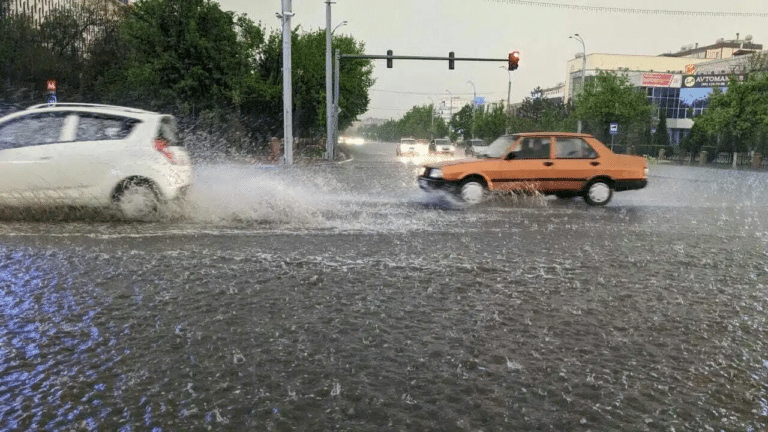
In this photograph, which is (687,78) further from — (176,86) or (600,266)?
(600,266)

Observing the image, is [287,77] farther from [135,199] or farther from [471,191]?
[135,199]

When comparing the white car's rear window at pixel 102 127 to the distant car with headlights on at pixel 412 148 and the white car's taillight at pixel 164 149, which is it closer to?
the white car's taillight at pixel 164 149

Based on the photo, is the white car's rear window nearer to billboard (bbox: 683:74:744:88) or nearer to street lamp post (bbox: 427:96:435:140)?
billboard (bbox: 683:74:744:88)

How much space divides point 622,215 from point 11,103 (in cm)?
3777

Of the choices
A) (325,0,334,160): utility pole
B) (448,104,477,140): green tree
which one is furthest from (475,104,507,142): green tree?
(325,0,334,160): utility pole

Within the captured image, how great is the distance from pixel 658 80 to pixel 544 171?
82848 millimetres

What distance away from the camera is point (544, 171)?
1317cm

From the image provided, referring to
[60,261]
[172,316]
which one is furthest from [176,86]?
[172,316]

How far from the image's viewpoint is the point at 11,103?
127ft

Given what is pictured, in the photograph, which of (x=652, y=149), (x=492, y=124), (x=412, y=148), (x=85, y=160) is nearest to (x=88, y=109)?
(x=85, y=160)

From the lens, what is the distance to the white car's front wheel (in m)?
12.9

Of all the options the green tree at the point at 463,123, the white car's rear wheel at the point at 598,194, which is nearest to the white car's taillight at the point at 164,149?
the white car's rear wheel at the point at 598,194

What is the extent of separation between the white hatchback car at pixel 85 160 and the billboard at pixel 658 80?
287ft

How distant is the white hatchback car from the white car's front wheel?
18.3 feet
